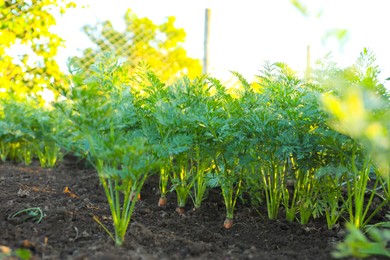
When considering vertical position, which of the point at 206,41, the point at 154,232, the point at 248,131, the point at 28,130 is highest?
the point at 206,41

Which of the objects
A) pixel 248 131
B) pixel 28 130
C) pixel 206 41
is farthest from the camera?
pixel 206 41

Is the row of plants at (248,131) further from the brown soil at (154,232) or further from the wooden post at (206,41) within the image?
the wooden post at (206,41)

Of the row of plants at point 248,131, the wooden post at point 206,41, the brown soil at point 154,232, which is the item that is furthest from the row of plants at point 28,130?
the wooden post at point 206,41

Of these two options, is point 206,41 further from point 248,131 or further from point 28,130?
point 248,131

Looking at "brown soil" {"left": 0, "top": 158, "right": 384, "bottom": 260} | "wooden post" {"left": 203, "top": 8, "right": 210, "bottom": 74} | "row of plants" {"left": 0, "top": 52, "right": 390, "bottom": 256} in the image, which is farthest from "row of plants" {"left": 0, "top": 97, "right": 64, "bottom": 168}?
"wooden post" {"left": 203, "top": 8, "right": 210, "bottom": 74}

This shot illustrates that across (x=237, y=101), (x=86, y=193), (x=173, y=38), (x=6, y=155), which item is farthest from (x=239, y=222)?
(x=173, y=38)

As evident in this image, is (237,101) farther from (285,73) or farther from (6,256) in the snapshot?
(6,256)

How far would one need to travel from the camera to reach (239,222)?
2748 millimetres

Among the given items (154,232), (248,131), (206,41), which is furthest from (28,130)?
(206,41)

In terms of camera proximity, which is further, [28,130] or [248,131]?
[28,130]

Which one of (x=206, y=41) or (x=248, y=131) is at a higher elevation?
(x=206, y=41)

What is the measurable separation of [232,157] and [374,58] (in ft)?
2.76

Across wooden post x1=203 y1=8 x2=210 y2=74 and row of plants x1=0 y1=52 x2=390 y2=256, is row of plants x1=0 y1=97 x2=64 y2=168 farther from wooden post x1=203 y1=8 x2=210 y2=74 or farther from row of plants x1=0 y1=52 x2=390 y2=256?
wooden post x1=203 y1=8 x2=210 y2=74

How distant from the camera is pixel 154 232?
8.00 ft
